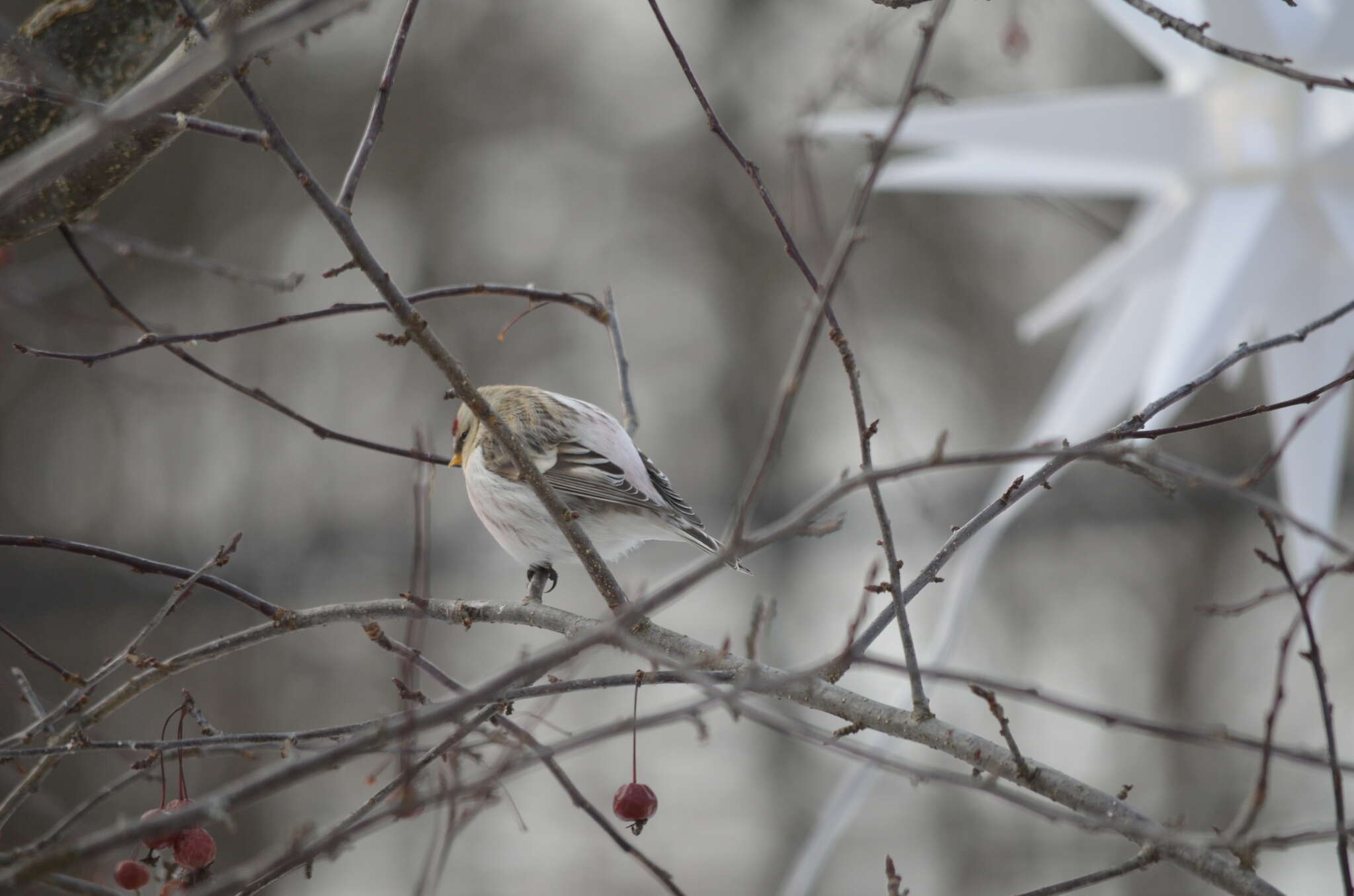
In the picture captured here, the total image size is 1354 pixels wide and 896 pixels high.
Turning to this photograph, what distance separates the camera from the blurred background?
3504mm

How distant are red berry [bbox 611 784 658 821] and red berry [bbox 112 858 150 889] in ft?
1.08

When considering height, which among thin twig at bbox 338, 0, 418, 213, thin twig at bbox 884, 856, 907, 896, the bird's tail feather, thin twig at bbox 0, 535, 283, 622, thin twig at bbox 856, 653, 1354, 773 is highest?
the bird's tail feather

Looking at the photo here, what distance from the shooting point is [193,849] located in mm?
761

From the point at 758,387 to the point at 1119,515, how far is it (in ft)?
3.99

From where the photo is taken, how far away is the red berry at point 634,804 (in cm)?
77

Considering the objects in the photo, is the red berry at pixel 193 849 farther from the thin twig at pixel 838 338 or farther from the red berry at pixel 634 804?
the thin twig at pixel 838 338

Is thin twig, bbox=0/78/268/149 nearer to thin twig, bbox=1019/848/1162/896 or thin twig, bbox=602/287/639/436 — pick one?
thin twig, bbox=602/287/639/436

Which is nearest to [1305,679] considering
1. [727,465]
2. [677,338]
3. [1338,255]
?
[727,465]

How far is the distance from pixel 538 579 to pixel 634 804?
26 cm

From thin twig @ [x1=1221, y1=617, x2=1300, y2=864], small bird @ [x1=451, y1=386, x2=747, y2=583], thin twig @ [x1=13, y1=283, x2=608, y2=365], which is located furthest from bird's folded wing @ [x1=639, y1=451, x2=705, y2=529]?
thin twig @ [x1=1221, y1=617, x2=1300, y2=864]

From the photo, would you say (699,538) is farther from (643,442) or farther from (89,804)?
(643,442)

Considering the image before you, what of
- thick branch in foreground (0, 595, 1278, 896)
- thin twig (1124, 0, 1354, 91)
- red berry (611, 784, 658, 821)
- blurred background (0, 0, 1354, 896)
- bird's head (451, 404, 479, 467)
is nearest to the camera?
thick branch in foreground (0, 595, 1278, 896)

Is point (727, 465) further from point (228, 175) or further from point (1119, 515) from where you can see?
point (228, 175)

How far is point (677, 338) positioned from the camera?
3.72 m
